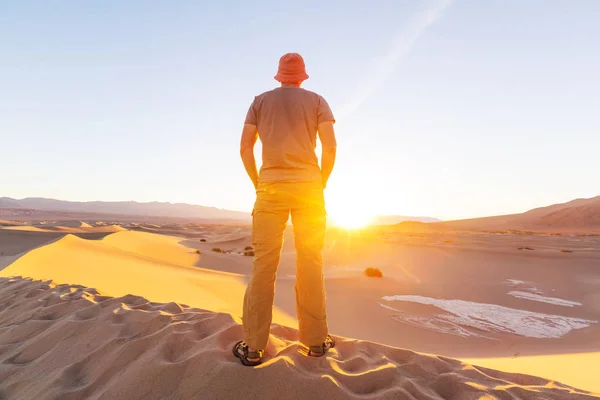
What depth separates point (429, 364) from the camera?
281 cm

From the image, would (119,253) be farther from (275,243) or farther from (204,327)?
(275,243)

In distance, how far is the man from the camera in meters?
2.82

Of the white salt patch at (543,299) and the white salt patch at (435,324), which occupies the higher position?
the white salt patch at (543,299)

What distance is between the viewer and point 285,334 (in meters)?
3.57

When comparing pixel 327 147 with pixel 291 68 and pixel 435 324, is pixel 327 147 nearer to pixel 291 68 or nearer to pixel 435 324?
pixel 291 68

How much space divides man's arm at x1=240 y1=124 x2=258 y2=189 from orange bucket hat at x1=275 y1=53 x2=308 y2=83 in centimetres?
55

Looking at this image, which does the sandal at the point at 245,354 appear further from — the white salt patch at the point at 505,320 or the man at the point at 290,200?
the white salt patch at the point at 505,320

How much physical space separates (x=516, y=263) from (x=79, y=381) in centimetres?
1616

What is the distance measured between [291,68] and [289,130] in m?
0.63

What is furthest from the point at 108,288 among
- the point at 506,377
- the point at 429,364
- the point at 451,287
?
the point at 451,287

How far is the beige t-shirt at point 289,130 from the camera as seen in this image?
2885 millimetres

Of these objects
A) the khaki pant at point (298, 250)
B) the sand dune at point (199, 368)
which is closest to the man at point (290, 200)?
the khaki pant at point (298, 250)

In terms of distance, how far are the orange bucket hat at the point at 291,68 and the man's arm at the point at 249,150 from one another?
0.55 m

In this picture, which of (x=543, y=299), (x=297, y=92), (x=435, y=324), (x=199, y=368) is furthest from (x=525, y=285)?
(x=199, y=368)
